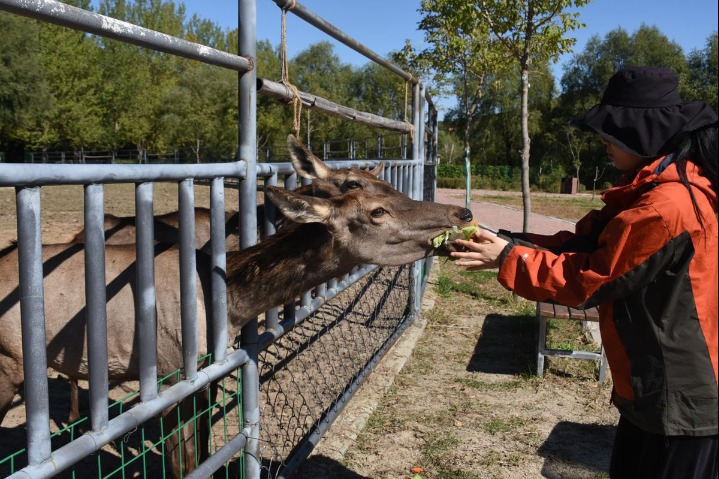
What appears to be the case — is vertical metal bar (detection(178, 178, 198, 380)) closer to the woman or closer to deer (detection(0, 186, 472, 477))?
deer (detection(0, 186, 472, 477))

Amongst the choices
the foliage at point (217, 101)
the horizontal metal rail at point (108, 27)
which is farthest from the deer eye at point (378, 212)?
the foliage at point (217, 101)

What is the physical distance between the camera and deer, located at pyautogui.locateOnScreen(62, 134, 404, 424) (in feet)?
15.3

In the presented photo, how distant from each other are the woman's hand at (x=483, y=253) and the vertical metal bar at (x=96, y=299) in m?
1.48

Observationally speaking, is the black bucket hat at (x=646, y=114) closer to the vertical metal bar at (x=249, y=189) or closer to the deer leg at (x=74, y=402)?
the vertical metal bar at (x=249, y=189)

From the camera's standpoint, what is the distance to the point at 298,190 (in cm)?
466

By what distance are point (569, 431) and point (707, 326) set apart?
2937 mm

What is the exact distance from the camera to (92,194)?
206 centimetres

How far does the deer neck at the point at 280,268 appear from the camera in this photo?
333 cm

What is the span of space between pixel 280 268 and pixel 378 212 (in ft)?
2.11

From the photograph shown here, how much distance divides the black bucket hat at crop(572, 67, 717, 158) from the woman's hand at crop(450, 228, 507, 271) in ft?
1.96

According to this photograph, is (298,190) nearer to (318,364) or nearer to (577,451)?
(318,364)

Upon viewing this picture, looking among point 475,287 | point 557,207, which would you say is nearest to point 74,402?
point 475,287

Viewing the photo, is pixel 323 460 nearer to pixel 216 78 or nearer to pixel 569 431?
pixel 569 431

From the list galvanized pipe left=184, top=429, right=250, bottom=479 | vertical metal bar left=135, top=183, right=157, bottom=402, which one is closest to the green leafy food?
galvanized pipe left=184, top=429, right=250, bottom=479
